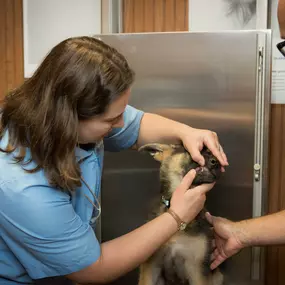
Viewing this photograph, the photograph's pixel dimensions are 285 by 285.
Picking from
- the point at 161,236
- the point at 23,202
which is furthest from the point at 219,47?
the point at 23,202

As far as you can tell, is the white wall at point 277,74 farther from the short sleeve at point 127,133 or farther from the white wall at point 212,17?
the short sleeve at point 127,133

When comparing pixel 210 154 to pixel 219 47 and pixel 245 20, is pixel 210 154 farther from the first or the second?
pixel 245 20

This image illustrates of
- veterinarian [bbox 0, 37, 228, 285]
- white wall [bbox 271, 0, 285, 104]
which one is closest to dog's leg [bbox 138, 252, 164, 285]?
veterinarian [bbox 0, 37, 228, 285]

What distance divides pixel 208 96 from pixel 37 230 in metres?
1.03

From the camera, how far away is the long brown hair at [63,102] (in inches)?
37.7

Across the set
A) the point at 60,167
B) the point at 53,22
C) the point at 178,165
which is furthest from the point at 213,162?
the point at 53,22

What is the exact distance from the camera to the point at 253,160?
1.77 metres

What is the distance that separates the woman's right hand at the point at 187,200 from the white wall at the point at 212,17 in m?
1.16

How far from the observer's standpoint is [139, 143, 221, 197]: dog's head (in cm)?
A: 136

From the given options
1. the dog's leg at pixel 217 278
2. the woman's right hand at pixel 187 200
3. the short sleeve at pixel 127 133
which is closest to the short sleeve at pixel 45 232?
the woman's right hand at pixel 187 200

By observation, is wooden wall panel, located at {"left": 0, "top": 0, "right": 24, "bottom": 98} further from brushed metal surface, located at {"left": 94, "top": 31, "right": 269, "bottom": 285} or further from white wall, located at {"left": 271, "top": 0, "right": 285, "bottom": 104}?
white wall, located at {"left": 271, "top": 0, "right": 285, "bottom": 104}

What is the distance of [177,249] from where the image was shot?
5.41 ft

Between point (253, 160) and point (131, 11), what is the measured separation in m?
1.07

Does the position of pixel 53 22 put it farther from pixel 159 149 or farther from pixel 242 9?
pixel 159 149
